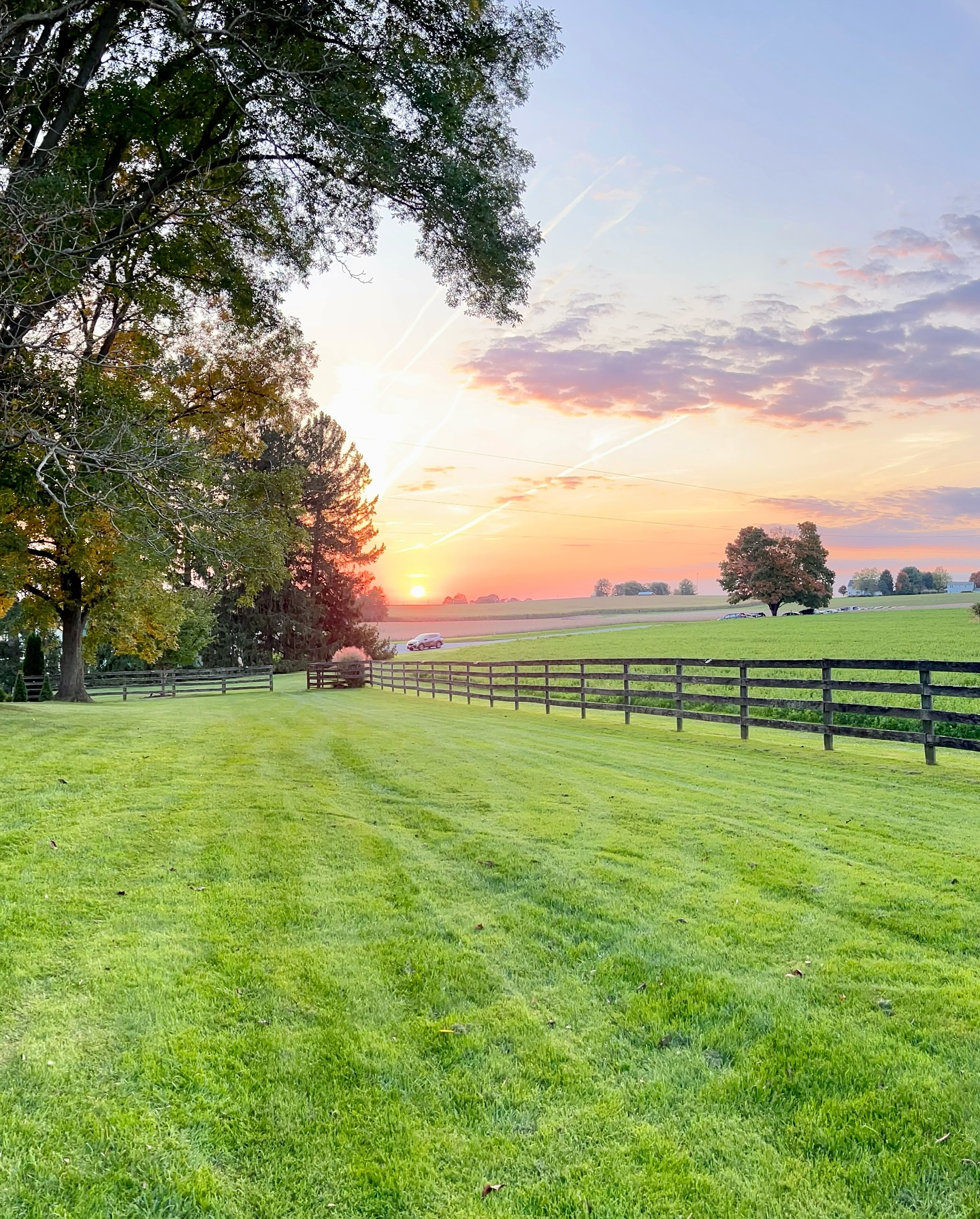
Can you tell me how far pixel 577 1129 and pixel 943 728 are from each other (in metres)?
19.9

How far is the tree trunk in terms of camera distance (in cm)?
2611

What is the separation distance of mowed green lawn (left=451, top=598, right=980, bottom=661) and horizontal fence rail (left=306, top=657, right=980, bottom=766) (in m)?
4.43

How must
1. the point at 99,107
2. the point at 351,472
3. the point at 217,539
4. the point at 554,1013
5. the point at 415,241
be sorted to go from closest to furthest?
the point at 554,1013, the point at 99,107, the point at 415,241, the point at 217,539, the point at 351,472

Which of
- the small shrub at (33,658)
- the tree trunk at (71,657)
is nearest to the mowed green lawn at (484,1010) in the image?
the tree trunk at (71,657)

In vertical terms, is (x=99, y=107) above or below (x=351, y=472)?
below

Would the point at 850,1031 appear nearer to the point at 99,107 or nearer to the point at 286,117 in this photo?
the point at 286,117

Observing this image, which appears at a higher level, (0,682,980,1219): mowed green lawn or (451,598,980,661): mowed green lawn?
(451,598,980,661): mowed green lawn

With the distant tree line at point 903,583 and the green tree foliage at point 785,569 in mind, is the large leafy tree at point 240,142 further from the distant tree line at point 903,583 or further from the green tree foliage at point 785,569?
the distant tree line at point 903,583

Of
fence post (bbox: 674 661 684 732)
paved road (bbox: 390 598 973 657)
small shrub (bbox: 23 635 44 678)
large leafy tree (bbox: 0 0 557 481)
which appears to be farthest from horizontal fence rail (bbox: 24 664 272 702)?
paved road (bbox: 390 598 973 657)

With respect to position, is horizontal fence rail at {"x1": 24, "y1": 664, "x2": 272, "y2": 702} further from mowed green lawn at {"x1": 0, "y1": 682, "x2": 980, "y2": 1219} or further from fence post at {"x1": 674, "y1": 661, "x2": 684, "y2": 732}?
mowed green lawn at {"x1": 0, "y1": 682, "x2": 980, "y2": 1219}

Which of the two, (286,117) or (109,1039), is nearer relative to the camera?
(109,1039)

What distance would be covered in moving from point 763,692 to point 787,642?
50.5ft

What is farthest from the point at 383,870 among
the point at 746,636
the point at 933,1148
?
the point at 746,636

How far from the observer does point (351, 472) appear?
52.2 m
